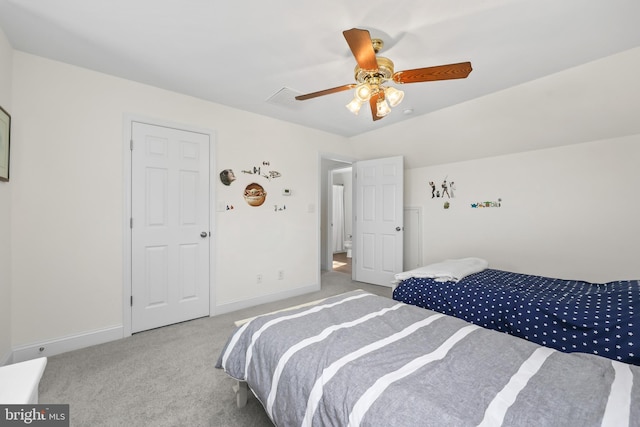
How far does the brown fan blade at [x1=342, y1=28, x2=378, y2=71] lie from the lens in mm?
1396

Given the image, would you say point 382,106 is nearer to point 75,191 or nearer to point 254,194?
point 254,194

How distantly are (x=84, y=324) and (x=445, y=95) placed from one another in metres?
4.02

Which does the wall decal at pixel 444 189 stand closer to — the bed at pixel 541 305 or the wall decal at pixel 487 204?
the wall decal at pixel 487 204

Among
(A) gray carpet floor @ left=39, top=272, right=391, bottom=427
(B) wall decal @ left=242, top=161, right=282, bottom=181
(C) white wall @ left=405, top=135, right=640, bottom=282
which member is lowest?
(A) gray carpet floor @ left=39, top=272, right=391, bottom=427

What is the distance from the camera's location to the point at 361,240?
14.6 feet

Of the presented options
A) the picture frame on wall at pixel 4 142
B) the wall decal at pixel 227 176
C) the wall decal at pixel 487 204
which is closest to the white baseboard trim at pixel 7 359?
the picture frame on wall at pixel 4 142

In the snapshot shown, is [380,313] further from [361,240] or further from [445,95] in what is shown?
[361,240]

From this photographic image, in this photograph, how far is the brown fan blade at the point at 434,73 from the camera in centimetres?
161

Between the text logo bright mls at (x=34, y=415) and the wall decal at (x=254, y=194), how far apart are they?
8.61 ft

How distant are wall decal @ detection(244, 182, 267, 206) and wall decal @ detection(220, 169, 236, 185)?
213 millimetres

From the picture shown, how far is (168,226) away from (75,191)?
781 mm

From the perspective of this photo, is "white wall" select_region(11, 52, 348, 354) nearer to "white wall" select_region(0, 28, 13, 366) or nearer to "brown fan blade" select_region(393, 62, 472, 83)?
"white wall" select_region(0, 28, 13, 366)

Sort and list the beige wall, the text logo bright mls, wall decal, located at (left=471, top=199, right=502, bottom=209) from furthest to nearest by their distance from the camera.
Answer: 1. wall decal, located at (left=471, top=199, right=502, bottom=209)
2. the beige wall
3. the text logo bright mls

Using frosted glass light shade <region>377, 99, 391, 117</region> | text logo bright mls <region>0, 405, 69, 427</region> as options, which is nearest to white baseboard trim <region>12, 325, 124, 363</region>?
text logo bright mls <region>0, 405, 69, 427</region>
